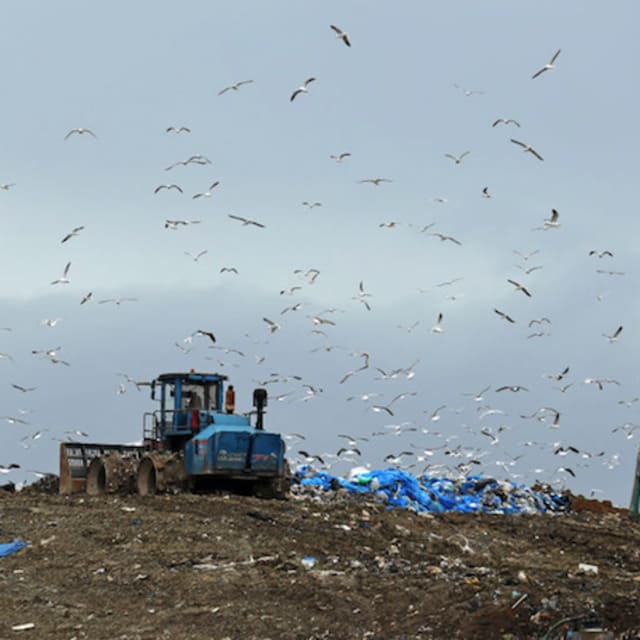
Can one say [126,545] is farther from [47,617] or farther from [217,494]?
[217,494]

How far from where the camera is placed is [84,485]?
2128 centimetres

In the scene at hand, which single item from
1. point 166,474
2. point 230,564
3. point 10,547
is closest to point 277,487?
point 166,474

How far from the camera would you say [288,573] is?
12.2 meters

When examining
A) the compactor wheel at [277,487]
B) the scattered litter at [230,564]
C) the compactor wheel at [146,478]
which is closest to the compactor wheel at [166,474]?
the compactor wheel at [146,478]

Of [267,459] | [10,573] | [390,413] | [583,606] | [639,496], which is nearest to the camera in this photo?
[583,606]

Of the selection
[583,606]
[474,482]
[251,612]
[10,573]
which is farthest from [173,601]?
[474,482]

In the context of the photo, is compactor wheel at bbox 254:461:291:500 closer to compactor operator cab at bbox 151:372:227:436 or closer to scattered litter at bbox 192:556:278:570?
compactor operator cab at bbox 151:372:227:436

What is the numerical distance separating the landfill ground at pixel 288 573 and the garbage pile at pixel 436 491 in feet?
10.1

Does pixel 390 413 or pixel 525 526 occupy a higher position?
pixel 390 413

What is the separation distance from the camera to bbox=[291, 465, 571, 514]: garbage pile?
2167cm

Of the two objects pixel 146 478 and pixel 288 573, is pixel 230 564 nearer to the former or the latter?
pixel 288 573

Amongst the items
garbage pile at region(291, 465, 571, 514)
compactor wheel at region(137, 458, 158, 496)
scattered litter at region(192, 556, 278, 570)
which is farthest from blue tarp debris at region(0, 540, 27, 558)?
garbage pile at region(291, 465, 571, 514)

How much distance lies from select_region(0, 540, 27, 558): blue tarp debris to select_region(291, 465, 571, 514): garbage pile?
26.9ft

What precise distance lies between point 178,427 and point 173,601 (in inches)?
339
